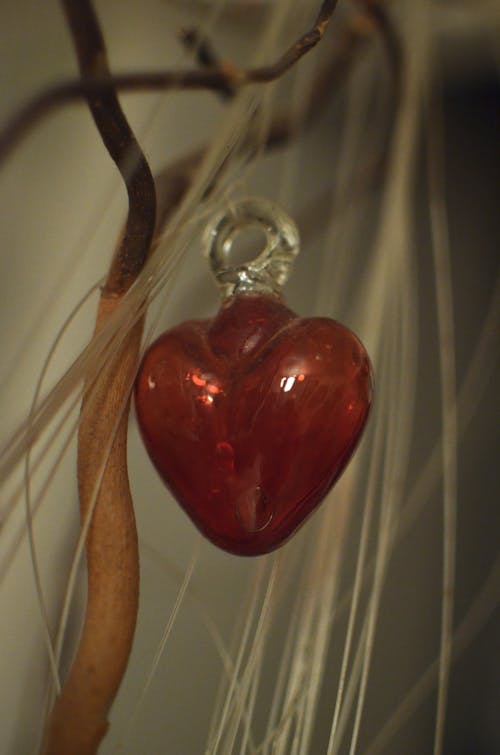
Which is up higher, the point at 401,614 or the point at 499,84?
the point at 499,84

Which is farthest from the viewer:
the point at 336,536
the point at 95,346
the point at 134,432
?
the point at 134,432

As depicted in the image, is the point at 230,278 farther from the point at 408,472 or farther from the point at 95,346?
the point at 408,472

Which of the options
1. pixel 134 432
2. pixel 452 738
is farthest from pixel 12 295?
pixel 452 738

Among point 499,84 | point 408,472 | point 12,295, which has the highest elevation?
point 499,84

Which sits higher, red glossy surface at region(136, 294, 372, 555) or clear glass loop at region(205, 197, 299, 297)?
clear glass loop at region(205, 197, 299, 297)

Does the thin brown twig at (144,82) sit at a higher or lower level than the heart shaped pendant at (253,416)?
higher
